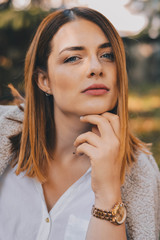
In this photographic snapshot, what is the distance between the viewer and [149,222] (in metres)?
1.85

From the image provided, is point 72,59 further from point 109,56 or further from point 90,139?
point 90,139

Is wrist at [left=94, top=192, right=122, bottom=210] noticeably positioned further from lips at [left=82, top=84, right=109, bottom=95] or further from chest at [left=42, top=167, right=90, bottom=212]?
lips at [left=82, top=84, right=109, bottom=95]

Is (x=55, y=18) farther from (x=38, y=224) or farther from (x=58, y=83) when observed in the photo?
(x=38, y=224)

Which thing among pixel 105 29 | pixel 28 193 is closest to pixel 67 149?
pixel 28 193

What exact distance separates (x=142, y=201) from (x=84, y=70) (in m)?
0.88

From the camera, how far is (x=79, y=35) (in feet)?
5.76

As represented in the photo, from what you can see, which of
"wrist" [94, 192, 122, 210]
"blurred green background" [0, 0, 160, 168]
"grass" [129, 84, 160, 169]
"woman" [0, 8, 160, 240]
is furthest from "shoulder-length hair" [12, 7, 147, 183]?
"blurred green background" [0, 0, 160, 168]

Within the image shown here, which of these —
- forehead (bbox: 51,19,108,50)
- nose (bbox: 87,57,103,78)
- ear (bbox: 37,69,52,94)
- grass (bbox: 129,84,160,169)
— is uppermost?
forehead (bbox: 51,19,108,50)

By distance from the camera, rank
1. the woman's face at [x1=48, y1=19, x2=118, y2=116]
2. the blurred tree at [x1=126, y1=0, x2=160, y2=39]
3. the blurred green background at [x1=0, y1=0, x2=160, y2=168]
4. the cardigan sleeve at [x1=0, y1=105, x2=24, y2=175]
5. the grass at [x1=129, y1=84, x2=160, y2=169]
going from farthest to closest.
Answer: the blurred tree at [x1=126, y1=0, x2=160, y2=39], the blurred green background at [x1=0, y1=0, x2=160, y2=168], the grass at [x1=129, y1=84, x2=160, y2=169], the cardigan sleeve at [x1=0, y1=105, x2=24, y2=175], the woman's face at [x1=48, y1=19, x2=118, y2=116]

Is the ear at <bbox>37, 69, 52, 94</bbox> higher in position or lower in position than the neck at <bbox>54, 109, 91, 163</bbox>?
higher

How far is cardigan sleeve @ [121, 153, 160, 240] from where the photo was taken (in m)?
Answer: 1.84

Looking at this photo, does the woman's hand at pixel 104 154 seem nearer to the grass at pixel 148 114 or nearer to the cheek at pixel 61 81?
the cheek at pixel 61 81

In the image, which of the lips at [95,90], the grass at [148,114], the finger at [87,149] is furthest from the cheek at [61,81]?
the grass at [148,114]

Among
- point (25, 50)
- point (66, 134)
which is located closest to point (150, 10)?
point (25, 50)
